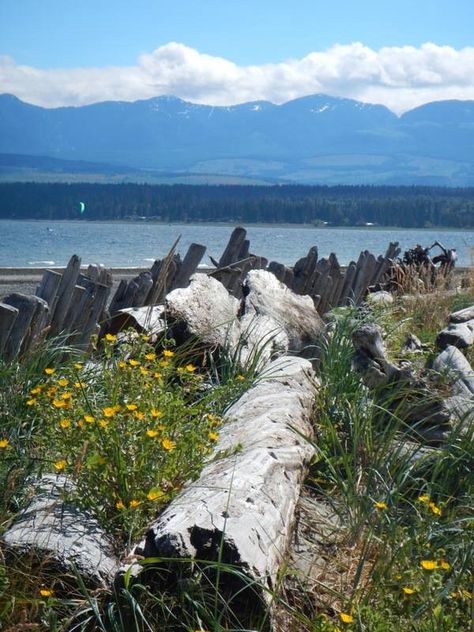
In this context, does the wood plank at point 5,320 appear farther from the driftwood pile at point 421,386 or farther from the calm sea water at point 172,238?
the calm sea water at point 172,238

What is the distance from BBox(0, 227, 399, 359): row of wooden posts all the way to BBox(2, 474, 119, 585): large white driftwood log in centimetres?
135

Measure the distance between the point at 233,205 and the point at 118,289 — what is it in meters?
111

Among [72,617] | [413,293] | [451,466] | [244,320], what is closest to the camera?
[72,617]

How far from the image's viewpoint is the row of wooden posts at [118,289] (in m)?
6.06

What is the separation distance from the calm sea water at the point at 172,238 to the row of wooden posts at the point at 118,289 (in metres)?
36.7

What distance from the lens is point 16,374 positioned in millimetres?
5320

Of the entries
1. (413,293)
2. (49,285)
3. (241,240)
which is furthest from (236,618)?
(413,293)

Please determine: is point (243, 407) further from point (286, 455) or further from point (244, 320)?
point (244, 320)

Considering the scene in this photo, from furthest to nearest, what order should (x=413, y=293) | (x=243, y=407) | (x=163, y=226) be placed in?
(x=163, y=226) < (x=413, y=293) < (x=243, y=407)

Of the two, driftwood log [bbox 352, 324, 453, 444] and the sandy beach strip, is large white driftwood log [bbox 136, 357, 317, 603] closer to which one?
driftwood log [bbox 352, 324, 453, 444]

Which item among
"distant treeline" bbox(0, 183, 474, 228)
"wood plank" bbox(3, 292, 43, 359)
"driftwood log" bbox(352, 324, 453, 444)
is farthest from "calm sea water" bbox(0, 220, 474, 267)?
"wood plank" bbox(3, 292, 43, 359)

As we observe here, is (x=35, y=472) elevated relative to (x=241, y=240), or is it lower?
lower

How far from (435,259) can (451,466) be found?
11.7 meters

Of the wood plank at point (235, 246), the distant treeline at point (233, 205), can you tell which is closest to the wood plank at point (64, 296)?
the wood plank at point (235, 246)
